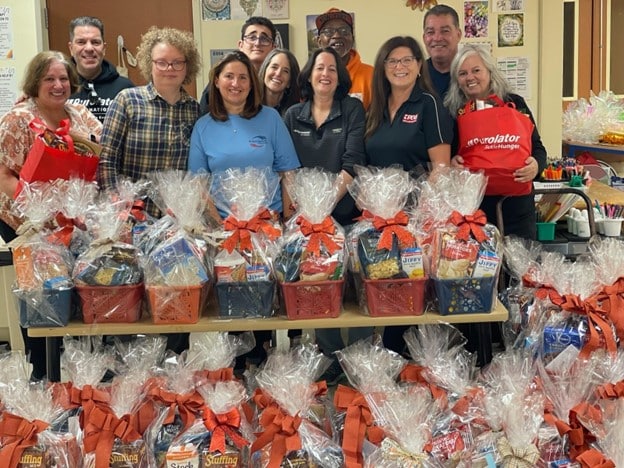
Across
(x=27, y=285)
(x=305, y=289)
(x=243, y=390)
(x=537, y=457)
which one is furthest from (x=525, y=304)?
(x=27, y=285)

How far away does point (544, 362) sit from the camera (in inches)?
76.7

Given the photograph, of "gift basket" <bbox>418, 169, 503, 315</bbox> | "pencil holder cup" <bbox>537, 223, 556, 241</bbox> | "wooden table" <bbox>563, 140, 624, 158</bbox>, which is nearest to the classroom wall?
"wooden table" <bbox>563, 140, 624, 158</bbox>

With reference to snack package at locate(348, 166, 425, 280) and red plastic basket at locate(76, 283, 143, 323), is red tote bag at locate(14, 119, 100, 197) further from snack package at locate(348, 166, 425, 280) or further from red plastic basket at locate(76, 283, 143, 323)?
snack package at locate(348, 166, 425, 280)

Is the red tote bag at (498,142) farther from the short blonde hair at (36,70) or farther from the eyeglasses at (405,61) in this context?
the short blonde hair at (36,70)

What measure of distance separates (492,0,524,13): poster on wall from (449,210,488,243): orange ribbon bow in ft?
9.57

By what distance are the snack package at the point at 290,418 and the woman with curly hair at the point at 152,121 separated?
0.96m

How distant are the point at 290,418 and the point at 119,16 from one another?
351cm

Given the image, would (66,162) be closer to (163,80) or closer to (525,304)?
(163,80)

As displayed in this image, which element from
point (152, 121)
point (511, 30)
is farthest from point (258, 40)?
point (511, 30)

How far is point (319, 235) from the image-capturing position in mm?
1854

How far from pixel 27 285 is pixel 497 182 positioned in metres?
1.67

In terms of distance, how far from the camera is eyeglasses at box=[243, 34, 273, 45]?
120 inches

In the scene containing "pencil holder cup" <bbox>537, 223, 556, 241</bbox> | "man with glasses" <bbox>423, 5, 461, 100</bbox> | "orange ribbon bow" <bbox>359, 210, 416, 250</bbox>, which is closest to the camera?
"orange ribbon bow" <bbox>359, 210, 416, 250</bbox>

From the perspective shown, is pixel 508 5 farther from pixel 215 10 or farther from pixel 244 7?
pixel 215 10
